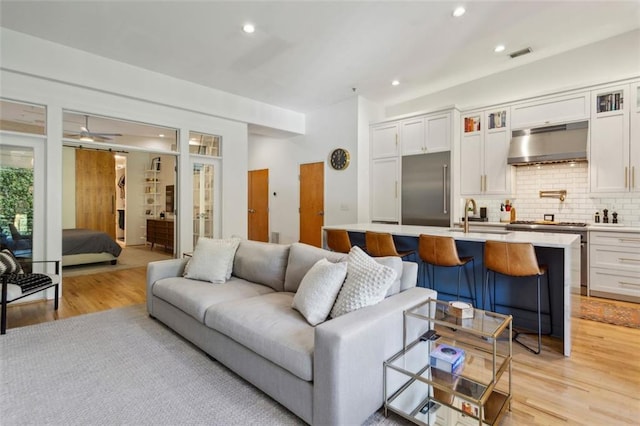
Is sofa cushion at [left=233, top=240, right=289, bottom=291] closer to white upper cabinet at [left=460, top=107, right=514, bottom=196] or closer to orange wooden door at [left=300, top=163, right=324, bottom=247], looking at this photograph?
orange wooden door at [left=300, top=163, right=324, bottom=247]

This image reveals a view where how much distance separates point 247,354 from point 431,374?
1.12 meters

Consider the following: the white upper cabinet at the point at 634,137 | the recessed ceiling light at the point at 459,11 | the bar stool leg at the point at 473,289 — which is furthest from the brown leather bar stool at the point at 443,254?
the white upper cabinet at the point at 634,137

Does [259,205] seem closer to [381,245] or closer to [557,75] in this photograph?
[381,245]

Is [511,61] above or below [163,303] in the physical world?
above

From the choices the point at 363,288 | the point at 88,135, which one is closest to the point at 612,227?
the point at 363,288

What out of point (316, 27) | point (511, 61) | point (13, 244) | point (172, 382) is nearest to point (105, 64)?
point (13, 244)

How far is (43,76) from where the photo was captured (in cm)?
375

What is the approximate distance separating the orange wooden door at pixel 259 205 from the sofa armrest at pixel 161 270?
4.27 m

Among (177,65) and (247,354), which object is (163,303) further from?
(177,65)

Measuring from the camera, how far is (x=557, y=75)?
4613mm

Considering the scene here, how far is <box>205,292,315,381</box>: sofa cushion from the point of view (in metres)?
1.65

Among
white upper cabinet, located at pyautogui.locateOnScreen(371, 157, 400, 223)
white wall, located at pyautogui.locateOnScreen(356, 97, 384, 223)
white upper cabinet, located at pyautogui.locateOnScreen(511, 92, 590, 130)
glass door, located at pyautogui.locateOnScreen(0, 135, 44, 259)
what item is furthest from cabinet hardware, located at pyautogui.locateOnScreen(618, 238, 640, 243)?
glass door, located at pyautogui.locateOnScreen(0, 135, 44, 259)

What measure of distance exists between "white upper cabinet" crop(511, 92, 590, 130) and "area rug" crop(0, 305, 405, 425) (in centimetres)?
447

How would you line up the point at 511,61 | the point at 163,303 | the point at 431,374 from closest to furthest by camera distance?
the point at 431,374 → the point at 163,303 → the point at 511,61
